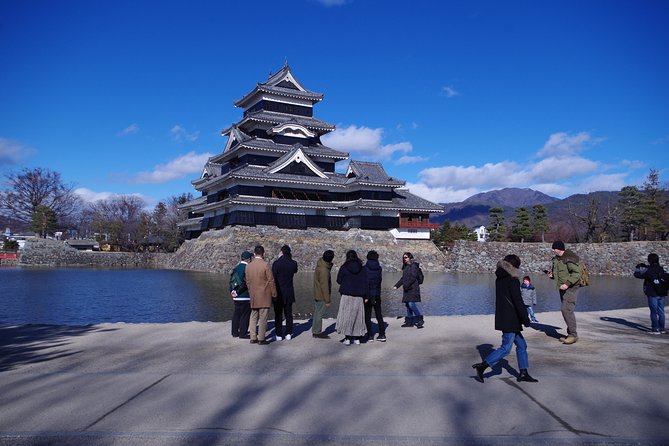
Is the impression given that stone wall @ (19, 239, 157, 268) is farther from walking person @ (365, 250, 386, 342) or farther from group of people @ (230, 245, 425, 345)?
walking person @ (365, 250, 386, 342)

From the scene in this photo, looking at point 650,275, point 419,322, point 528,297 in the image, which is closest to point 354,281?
point 419,322

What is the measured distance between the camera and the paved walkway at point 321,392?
13.3 feet

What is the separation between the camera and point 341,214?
4153 centimetres

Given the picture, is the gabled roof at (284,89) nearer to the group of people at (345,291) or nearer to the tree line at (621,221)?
the tree line at (621,221)

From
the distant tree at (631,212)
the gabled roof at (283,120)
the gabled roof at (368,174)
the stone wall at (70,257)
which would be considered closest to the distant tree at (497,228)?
the distant tree at (631,212)

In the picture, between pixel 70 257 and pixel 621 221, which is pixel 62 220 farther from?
→ pixel 621 221

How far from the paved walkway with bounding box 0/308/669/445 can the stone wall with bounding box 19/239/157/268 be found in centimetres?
4225

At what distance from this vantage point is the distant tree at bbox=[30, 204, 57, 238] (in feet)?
160

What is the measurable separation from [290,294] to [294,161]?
3140 cm

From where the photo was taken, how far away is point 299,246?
36656mm

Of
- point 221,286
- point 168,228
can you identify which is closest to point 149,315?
point 221,286

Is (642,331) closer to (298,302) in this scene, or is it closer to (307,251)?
(298,302)

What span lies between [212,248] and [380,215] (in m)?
15.4

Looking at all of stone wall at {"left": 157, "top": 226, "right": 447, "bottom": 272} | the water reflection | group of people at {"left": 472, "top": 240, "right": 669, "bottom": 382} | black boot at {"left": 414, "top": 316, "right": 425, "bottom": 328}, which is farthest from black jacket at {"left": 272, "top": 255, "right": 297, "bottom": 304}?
stone wall at {"left": 157, "top": 226, "right": 447, "bottom": 272}
